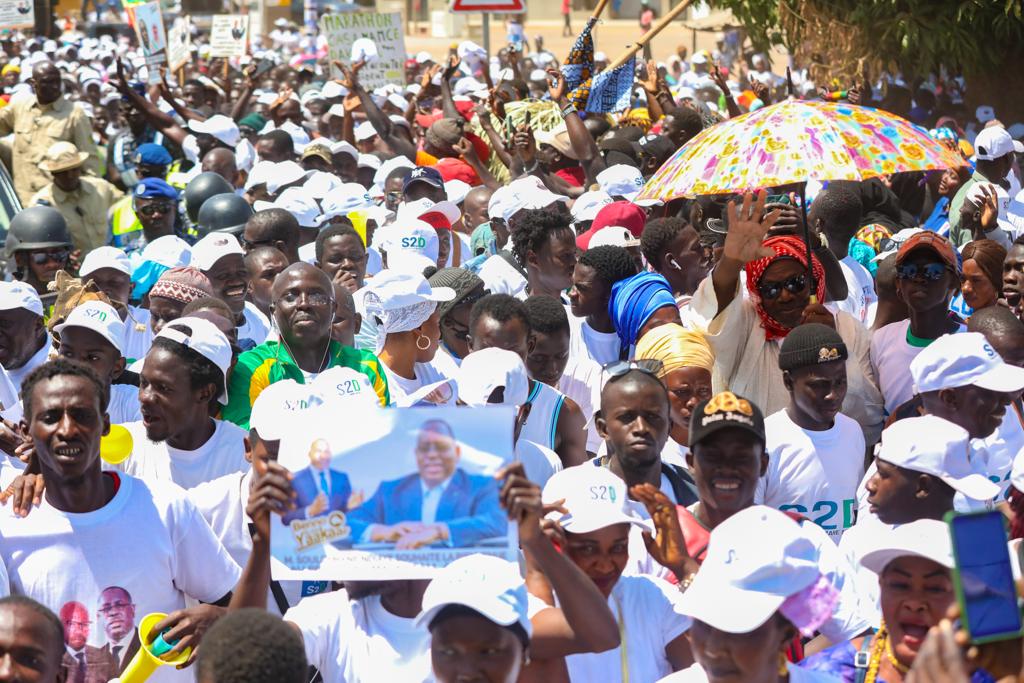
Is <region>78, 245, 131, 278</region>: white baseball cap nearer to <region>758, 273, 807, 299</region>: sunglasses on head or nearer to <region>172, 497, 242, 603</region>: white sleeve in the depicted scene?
<region>758, 273, 807, 299</region>: sunglasses on head

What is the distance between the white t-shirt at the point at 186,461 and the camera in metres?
5.25

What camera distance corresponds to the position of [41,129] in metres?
14.2

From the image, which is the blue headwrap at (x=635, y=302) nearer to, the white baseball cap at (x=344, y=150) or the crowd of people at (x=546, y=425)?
the crowd of people at (x=546, y=425)

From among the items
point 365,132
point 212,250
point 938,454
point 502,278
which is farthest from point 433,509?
point 365,132

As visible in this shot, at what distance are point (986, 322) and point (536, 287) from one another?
7.54 ft

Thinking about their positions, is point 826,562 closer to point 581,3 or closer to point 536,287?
point 536,287

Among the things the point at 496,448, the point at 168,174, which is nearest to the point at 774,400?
the point at 496,448

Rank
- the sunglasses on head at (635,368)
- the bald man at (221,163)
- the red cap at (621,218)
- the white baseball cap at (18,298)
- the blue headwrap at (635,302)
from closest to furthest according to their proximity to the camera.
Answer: the sunglasses on head at (635,368) → the white baseball cap at (18,298) → the blue headwrap at (635,302) → the red cap at (621,218) → the bald man at (221,163)

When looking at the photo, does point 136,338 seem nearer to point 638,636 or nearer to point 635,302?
point 635,302

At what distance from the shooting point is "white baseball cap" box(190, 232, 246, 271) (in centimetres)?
791

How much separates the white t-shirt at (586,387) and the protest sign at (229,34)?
18.6 metres

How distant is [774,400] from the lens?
6.02 metres

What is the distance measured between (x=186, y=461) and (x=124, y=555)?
942 mm

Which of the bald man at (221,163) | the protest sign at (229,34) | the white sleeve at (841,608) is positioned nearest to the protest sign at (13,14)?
the protest sign at (229,34)
